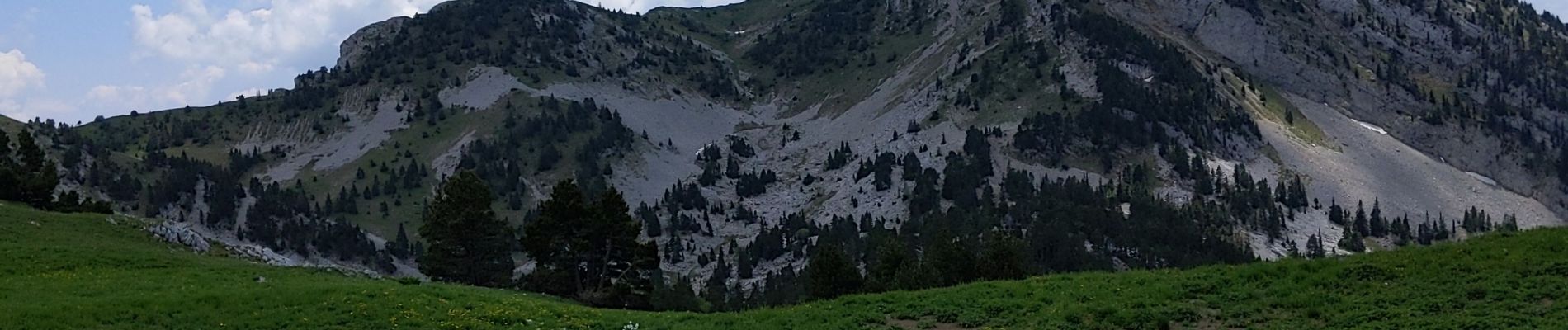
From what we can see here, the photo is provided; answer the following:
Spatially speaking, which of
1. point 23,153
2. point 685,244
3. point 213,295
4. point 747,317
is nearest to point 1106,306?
point 747,317

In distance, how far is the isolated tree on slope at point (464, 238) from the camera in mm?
72375

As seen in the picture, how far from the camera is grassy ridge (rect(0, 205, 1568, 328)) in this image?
3200 centimetres

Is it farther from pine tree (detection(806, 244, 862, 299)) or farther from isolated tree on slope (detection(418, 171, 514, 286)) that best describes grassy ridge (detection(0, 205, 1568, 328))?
pine tree (detection(806, 244, 862, 299))

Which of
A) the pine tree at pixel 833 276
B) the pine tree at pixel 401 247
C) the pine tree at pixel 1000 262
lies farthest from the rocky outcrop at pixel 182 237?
the pine tree at pixel 401 247

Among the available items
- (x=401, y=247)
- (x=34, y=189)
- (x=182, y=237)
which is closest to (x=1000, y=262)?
(x=182, y=237)

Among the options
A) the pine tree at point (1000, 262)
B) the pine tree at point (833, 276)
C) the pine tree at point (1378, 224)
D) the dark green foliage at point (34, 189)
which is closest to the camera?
the pine tree at point (1000, 262)

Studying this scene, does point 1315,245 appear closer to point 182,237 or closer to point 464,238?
point 464,238

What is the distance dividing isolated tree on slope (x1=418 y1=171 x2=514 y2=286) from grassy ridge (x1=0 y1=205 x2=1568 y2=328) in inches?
1071

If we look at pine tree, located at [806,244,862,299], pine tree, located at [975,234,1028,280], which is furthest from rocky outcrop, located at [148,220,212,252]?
pine tree, located at [975,234,1028,280]

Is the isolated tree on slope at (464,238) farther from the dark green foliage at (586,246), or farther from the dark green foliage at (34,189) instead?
the dark green foliage at (34,189)

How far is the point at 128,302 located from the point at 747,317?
1956cm

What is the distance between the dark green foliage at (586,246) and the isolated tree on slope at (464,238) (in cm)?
588

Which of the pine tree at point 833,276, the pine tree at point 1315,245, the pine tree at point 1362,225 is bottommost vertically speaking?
the pine tree at point 833,276

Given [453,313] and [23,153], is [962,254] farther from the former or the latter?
[23,153]
